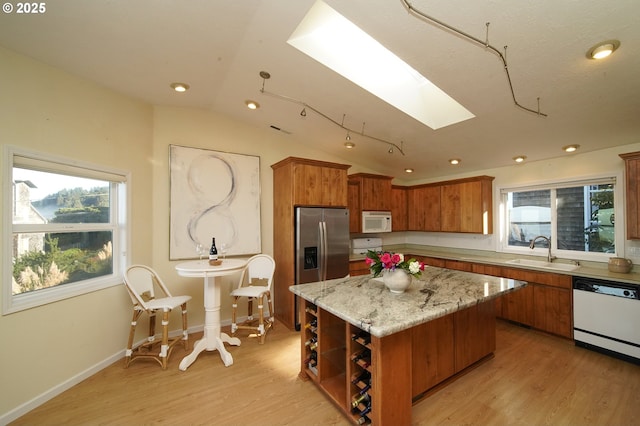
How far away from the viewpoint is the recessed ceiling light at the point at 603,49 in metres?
1.68

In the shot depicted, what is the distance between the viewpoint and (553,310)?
9.87 ft

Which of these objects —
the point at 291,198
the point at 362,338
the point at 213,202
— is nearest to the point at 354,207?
the point at 291,198

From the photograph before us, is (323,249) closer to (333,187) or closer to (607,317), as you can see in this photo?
(333,187)

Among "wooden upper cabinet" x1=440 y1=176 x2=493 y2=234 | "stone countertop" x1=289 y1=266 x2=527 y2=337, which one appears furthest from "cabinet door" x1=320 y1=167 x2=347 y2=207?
"wooden upper cabinet" x1=440 y1=176 x2=493 y2=234

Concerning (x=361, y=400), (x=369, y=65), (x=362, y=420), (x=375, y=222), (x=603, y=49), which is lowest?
(x=362, y=420)

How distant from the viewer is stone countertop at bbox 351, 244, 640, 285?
2.66m

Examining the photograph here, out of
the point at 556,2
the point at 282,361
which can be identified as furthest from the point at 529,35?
the point at 282,361

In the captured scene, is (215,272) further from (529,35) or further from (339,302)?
(529,35)

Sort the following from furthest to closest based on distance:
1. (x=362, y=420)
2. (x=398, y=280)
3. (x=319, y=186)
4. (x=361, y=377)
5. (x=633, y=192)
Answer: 1. (x=319, y=186)
2. (x=633, y=192)
3. (x=398, y=280)
4. (x=361, y=377)
5. (x=362, y=420)

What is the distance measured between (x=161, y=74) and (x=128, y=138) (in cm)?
83

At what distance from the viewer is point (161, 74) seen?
2.48 m

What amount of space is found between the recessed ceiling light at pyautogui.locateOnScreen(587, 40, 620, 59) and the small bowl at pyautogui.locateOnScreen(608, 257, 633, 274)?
2.32m

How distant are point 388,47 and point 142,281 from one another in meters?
3.31

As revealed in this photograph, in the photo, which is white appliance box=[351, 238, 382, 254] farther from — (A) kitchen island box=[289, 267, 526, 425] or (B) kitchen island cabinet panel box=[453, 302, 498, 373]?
(B) kitchen island cabinet panel box=[453, 302, 498, 373]
